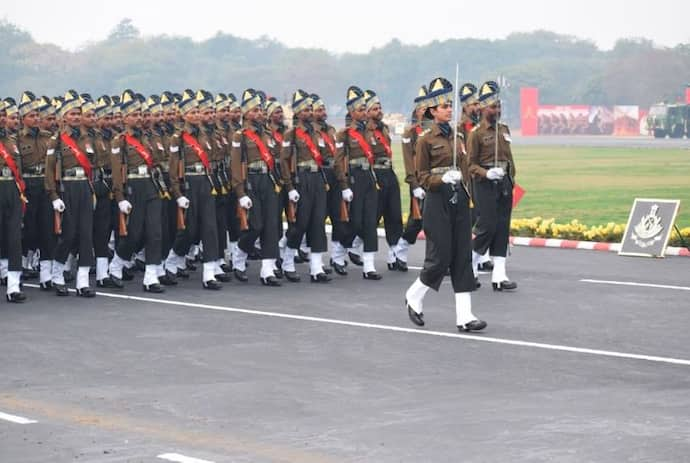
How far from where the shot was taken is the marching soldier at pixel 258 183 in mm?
17422

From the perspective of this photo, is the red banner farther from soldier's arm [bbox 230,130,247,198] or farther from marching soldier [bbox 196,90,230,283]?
soldier's arm [bbox 230,130,247,198]

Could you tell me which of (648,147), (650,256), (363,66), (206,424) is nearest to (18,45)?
(363,66)

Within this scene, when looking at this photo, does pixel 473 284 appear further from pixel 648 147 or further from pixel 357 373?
pixel 648 147

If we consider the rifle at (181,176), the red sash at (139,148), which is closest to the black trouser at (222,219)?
the rifle at (181,176)

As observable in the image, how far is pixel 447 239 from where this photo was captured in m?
13.7

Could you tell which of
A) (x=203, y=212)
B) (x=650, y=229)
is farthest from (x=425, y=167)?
(x=650, y=229)

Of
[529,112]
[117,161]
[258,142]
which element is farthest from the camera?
[529,112]

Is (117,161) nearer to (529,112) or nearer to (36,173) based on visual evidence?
(36,173)

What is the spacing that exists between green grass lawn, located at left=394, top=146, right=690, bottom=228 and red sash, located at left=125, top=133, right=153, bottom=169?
11668 mm

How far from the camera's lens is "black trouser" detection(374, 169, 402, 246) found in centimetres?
1862

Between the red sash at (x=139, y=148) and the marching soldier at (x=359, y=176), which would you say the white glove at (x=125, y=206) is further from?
the marching soldier at (x=359, y=176)

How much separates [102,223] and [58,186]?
1.09 metres

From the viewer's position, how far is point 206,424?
9562mm

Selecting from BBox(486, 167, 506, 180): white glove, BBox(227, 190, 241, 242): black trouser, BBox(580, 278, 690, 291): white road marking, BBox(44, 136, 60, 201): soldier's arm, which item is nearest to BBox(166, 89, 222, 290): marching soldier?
BBox(227, 190, 241, 242): black trouser
